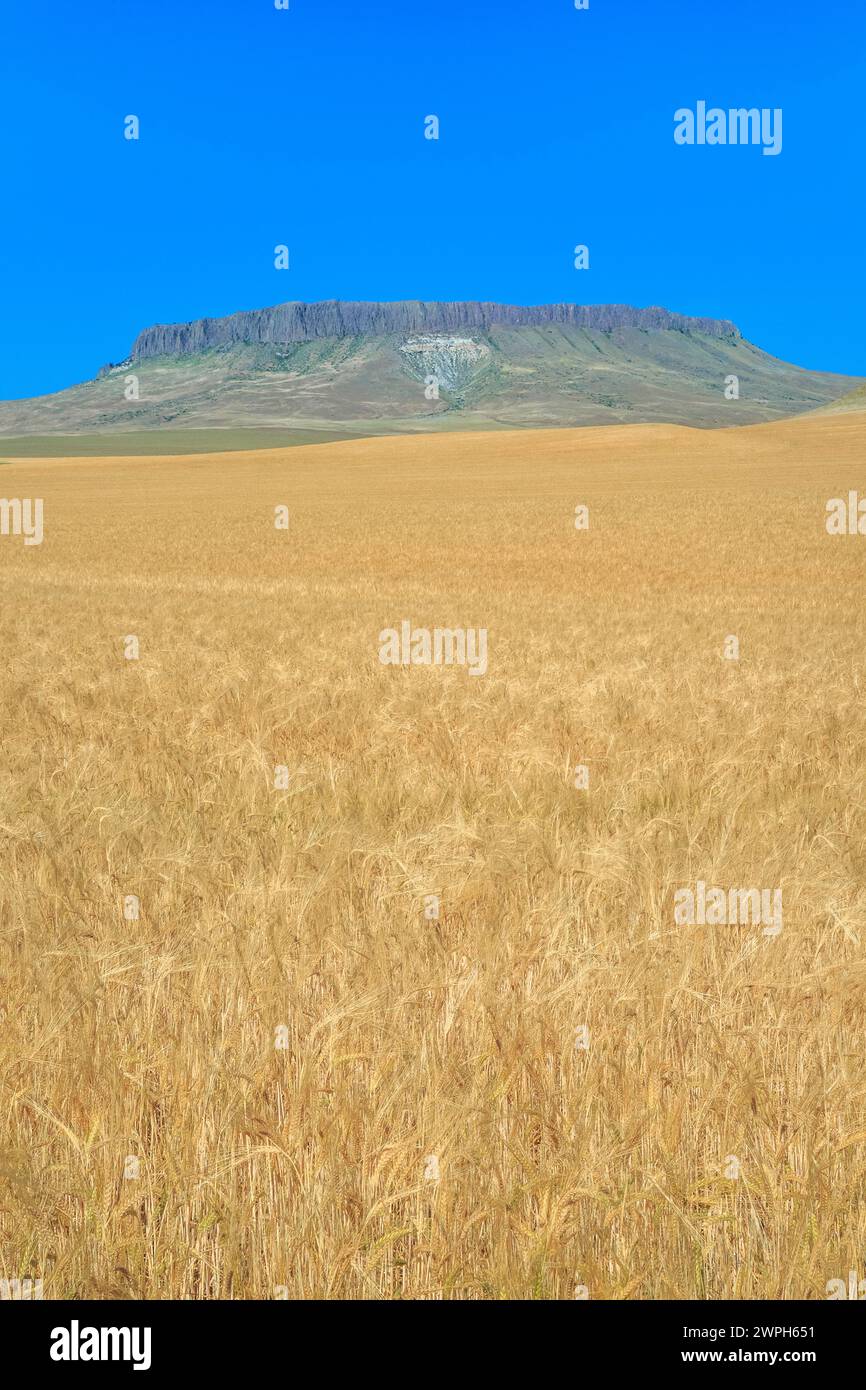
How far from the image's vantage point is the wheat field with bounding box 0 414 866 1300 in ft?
7.89

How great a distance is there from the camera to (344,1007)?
3354 millimetres

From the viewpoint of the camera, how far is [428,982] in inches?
145

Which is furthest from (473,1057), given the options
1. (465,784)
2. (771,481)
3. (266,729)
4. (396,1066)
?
(771,481)

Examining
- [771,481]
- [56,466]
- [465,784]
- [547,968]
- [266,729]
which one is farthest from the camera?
[56,466]

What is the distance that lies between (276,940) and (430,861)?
1.14 m

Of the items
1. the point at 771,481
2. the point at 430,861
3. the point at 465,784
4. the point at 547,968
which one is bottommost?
the point at 547,968

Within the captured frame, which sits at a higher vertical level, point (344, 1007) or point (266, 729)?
point (266, 729)

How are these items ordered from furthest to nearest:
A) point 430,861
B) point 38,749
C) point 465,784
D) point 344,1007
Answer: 1. point 38,749
2. point 465,784
3. point 430,861
4. point 344,1007

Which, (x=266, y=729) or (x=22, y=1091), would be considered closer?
(x=22, y=1091)

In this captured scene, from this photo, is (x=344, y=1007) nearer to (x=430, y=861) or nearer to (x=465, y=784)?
(x=430, y=861)

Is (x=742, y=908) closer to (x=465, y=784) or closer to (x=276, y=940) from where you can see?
(x=276, y=940)

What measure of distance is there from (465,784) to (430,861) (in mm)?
→ 1827

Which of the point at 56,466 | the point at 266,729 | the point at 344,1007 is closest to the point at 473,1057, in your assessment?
the point at 344,1007

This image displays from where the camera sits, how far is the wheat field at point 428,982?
94.7 inches
